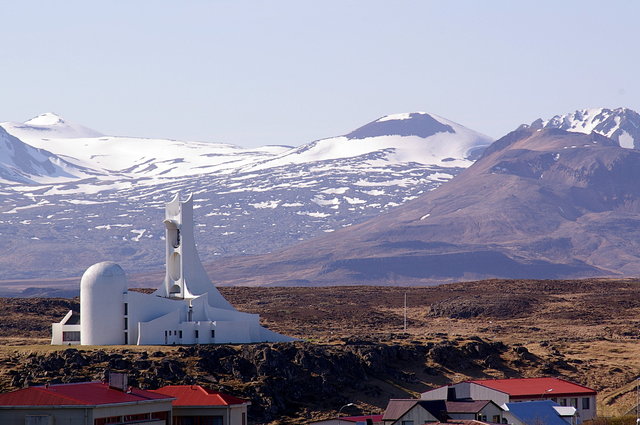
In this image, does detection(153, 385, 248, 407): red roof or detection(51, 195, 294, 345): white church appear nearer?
detection(153, 385, 248, 407): red roof

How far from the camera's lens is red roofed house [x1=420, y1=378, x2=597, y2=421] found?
76.8 meters

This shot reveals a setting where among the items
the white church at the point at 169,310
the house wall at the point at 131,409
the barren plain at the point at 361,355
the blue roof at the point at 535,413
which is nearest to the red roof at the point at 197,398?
the house wall at the point at 131,409

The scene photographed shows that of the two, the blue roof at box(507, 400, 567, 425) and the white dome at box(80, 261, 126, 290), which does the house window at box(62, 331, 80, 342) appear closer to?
the white dome at box(80, 261, 126, 290)

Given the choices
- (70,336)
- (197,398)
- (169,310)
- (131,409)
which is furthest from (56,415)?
(70,336)

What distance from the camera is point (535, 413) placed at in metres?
71.3

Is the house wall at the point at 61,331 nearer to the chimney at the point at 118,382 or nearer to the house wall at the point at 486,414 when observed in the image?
the house wall at the point at 486,414

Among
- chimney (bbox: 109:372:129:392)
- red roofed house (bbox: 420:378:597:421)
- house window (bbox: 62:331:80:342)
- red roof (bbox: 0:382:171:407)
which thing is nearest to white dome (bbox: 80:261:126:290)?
house window (bbox: 62:331:80:342)

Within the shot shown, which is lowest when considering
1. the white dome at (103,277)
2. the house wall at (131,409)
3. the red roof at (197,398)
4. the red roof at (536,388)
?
the red roof at (536,388)

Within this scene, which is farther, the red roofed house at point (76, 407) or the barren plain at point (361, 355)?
the barren plain at point (361, 355)

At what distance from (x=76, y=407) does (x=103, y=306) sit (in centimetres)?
4655

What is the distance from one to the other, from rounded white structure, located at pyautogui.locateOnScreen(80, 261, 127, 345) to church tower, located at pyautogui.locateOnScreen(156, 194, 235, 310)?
6480 mm

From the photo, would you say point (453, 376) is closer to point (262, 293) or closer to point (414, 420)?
point (414, 420)

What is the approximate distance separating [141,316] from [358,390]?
15568 mm

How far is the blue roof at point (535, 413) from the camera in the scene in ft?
230
